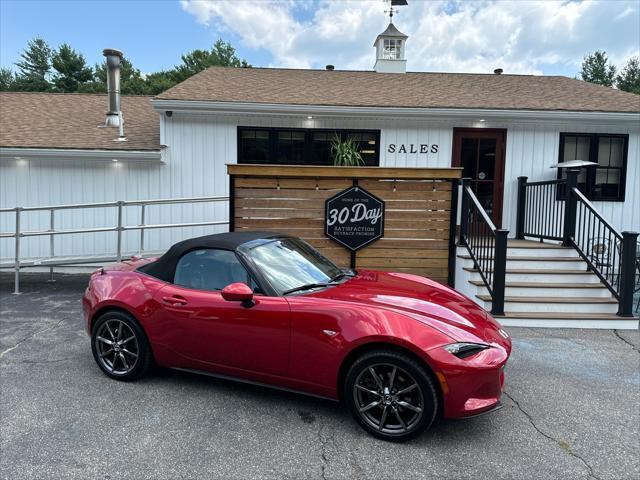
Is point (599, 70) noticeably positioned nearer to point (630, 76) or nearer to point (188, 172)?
point (630, 76)

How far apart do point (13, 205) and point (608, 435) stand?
1022cm

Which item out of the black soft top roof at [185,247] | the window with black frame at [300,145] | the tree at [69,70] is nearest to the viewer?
the black soft top roof at [185,247]

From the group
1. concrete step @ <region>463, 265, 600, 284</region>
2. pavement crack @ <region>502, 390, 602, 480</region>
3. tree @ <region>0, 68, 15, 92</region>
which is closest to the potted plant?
concrete step @ <region>463, 265, 600, 284</region>

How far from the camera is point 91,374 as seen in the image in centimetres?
404

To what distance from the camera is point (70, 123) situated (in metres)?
10.0

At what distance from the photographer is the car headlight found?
9.20 ft

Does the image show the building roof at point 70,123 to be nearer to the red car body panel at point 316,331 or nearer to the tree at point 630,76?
the red car body panel at point 316,331

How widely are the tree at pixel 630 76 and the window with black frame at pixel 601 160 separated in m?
43.9

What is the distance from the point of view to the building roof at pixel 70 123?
342 inches

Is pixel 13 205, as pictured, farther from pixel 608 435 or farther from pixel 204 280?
pixel 608 435

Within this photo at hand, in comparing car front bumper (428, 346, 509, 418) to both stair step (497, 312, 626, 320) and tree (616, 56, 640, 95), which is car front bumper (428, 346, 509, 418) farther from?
tree (616, 56, 640, 95)

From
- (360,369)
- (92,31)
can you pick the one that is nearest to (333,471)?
(360,369)

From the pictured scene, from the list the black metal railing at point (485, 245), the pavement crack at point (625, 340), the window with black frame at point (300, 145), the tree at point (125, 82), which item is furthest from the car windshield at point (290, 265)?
the tree at point (125, 82)

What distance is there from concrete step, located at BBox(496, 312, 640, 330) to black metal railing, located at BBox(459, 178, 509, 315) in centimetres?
19
